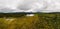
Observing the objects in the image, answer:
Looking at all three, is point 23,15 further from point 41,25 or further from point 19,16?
point 41,25

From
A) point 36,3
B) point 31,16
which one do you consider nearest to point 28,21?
point 31,16

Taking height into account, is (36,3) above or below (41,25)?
above

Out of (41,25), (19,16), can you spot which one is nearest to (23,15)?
(19,16)

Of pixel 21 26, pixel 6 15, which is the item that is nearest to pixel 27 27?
pixel 21 26

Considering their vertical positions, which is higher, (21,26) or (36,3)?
(36,3)

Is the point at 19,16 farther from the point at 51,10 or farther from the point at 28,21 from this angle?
the point at 51,10

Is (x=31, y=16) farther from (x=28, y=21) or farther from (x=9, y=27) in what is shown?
(x=9, y=27)
